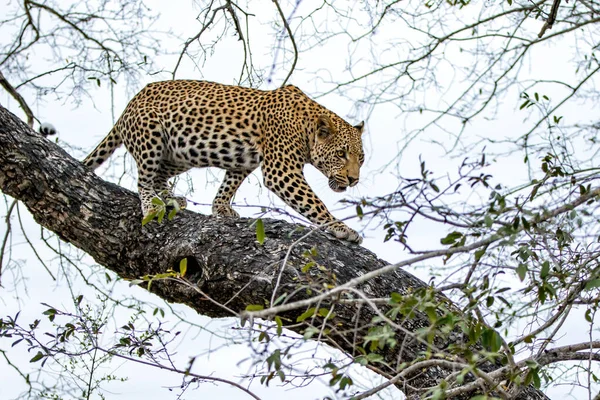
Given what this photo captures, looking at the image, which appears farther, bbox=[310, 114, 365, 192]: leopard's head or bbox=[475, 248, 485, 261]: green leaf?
bbox=[310, 114, 365, 192]: leopard's head

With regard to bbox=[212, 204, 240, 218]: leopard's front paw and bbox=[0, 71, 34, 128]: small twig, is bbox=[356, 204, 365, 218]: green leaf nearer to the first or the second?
bbox=[212, 204, 240, 218]: leopard's front paw

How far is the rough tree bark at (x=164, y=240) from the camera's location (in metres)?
5.66

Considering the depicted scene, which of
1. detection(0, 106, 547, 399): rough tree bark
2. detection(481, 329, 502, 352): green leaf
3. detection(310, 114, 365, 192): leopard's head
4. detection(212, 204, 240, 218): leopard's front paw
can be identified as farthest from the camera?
detection(212, 204, 240, 218): leopard's front paw

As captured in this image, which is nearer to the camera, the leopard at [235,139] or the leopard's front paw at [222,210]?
the leopard at [235,139]

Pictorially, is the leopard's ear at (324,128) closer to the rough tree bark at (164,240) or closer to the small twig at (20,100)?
the rough tree bark at (164,240)

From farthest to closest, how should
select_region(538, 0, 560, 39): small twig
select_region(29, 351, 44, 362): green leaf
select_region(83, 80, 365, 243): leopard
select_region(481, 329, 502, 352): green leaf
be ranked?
1. select_region(83, 80, 365, 243): leopard
2. select_region(538, 0, 560, 39): small twig
3. select_region(29, 351, 44, 362): green leaf
4. select_region(481, 329, 502, 352): green leaf

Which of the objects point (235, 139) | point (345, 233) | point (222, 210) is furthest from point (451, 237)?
point (222, 210)

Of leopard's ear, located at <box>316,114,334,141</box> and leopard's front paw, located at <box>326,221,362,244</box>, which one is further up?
leopard's ear, located at <box>316,114,334,141</box>

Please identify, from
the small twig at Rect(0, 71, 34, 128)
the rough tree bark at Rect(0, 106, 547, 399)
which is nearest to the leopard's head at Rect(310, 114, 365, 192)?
the rough tree bark at Rect(0, 106, 547, 399)

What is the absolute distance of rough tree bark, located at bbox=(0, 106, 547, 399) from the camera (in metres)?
5.66

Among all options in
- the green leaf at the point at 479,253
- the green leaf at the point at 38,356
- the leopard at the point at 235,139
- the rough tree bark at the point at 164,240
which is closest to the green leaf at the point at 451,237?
the green leaf at the point at 479,253

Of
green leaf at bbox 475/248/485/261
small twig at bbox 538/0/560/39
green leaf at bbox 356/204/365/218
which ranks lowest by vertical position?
green leaf at bbox 475/248/485/261

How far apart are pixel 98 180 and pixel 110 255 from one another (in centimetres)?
55

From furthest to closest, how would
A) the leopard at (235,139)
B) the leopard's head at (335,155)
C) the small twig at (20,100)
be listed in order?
the leopard's head at (335,155), the small twig at (20,100), the leopard at (235,139)
